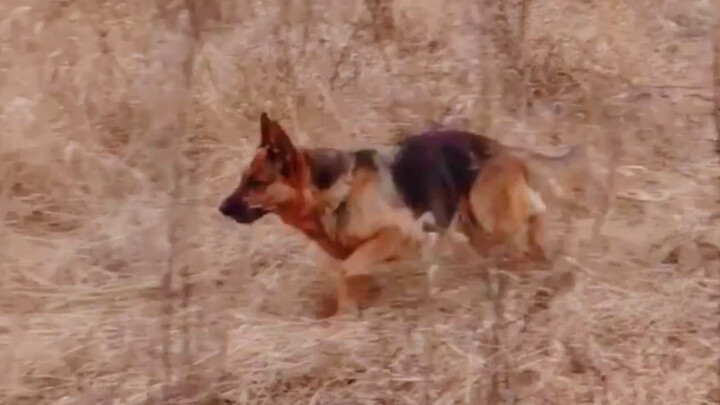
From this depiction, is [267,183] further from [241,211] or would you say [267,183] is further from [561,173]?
[561,173]

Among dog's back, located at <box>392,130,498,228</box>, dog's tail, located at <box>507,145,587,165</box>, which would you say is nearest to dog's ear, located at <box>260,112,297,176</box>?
dog's back, located at <box>392,130,498,228</box>

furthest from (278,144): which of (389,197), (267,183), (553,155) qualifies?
(553,155)

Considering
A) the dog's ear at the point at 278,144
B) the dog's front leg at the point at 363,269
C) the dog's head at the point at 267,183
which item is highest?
the dog's ear at the point at 278,144

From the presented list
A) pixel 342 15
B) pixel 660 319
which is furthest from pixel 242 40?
pixel 660 319

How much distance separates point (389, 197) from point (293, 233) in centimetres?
13

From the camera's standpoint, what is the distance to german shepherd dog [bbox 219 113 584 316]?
1237 millimetres

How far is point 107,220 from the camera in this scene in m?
1.22

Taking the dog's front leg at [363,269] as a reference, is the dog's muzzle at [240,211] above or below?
above

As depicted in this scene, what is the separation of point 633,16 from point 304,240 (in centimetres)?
54

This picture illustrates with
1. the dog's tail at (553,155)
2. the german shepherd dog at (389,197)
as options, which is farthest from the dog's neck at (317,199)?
the dog's tail at (553,155)

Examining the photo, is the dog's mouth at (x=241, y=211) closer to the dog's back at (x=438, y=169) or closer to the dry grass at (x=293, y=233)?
the dry grass at (x=293, y=233)

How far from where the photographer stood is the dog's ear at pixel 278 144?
1.25m

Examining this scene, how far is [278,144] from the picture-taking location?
1253mm

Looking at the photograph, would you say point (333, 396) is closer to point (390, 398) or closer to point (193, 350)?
point (390, 398)
